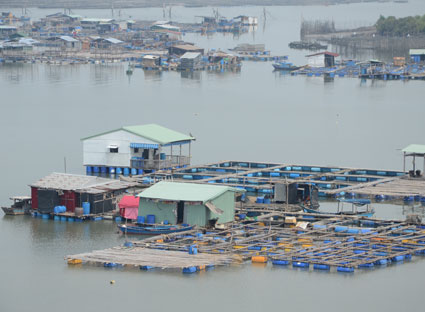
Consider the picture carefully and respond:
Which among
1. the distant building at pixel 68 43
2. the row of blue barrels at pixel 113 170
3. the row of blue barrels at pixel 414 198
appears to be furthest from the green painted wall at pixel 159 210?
the distant building at pixel 68 43

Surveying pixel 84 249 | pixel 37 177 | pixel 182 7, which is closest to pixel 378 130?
pixel 37 177

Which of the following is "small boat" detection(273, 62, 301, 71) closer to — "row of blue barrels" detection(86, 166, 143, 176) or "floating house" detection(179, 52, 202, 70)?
"floating house" detection(179, 52, 202, 70)

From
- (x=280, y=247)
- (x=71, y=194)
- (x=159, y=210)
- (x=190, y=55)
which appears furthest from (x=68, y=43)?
(x=280, y=247)

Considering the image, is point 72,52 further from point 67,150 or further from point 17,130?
point 67,150

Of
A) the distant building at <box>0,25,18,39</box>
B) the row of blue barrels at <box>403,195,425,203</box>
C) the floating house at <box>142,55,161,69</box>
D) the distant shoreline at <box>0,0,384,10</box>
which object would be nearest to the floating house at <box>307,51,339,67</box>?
the floating house at <box>142,55,161,69</box>

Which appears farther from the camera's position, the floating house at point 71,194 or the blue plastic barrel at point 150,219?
the floating house at point 71,194

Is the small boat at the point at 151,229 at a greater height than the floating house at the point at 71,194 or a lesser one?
lesser

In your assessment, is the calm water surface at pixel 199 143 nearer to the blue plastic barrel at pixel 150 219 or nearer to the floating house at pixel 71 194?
the floating house at pixel 71 194
